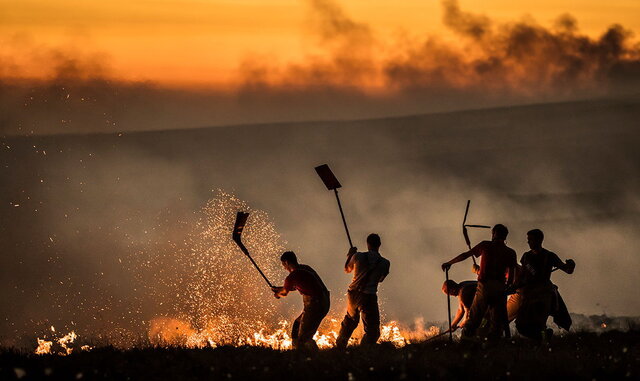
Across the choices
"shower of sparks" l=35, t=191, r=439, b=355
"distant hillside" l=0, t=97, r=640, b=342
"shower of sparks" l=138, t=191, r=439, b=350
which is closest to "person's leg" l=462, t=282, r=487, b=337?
"shower of sparks" l=138, t=191, r=439, b=350

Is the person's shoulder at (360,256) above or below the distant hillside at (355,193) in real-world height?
below

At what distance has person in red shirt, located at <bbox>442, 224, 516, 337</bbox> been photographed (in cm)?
2028

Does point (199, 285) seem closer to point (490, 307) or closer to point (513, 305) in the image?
point (513, 305)

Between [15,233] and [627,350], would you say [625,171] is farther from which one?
[627,350]

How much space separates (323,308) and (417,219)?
103m

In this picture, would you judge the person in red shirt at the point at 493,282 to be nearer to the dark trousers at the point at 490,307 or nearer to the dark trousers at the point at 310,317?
the dark trousers at the point at 490,307

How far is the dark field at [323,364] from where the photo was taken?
16.2 metres

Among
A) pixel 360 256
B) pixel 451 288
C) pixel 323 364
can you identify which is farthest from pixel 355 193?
pixel 323 364

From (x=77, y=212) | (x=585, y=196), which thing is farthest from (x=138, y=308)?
(x=585, y=196)

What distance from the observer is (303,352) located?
1819 cm

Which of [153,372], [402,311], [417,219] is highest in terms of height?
[417,219]

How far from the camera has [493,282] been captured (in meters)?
20.4

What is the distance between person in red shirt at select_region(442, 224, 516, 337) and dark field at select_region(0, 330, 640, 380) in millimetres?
1677

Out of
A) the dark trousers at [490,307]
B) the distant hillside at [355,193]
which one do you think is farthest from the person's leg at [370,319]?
the distant hillside at [355,193]
